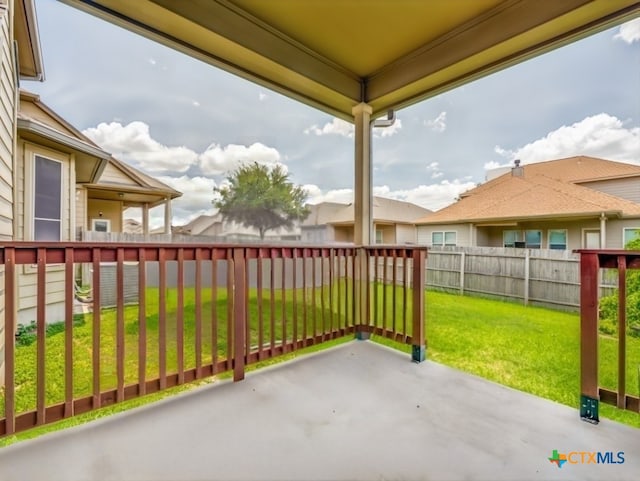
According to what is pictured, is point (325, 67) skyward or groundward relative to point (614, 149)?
skyward

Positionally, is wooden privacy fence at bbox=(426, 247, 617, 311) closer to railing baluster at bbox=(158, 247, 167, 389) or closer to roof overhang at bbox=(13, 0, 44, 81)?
railing baluster at bbox=(158, 247, 167, 389)

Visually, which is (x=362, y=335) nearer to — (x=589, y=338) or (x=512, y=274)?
(x=512, y=274)

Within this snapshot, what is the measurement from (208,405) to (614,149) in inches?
114

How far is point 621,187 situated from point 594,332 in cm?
94

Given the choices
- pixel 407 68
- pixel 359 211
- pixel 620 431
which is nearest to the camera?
pixel 620 431

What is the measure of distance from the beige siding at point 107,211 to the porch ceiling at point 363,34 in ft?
3.88

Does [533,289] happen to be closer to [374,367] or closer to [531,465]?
[374,367]

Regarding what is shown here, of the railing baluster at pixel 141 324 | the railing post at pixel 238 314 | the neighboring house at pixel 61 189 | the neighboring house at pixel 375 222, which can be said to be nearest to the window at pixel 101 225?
the neighboring house at pixel 61 189

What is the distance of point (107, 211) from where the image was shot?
2105mm

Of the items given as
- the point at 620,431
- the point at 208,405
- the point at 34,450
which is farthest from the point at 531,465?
the point at 34,450

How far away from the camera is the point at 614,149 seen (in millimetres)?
1896

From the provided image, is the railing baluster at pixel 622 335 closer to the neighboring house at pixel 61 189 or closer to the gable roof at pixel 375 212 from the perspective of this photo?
the gable roof at pixel 375 212

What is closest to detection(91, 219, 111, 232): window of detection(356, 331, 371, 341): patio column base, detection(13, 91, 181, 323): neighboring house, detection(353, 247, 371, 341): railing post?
detection(13, 91, 181, 323): neighboring house

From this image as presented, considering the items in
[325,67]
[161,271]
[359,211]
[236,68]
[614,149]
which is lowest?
[161,271]
